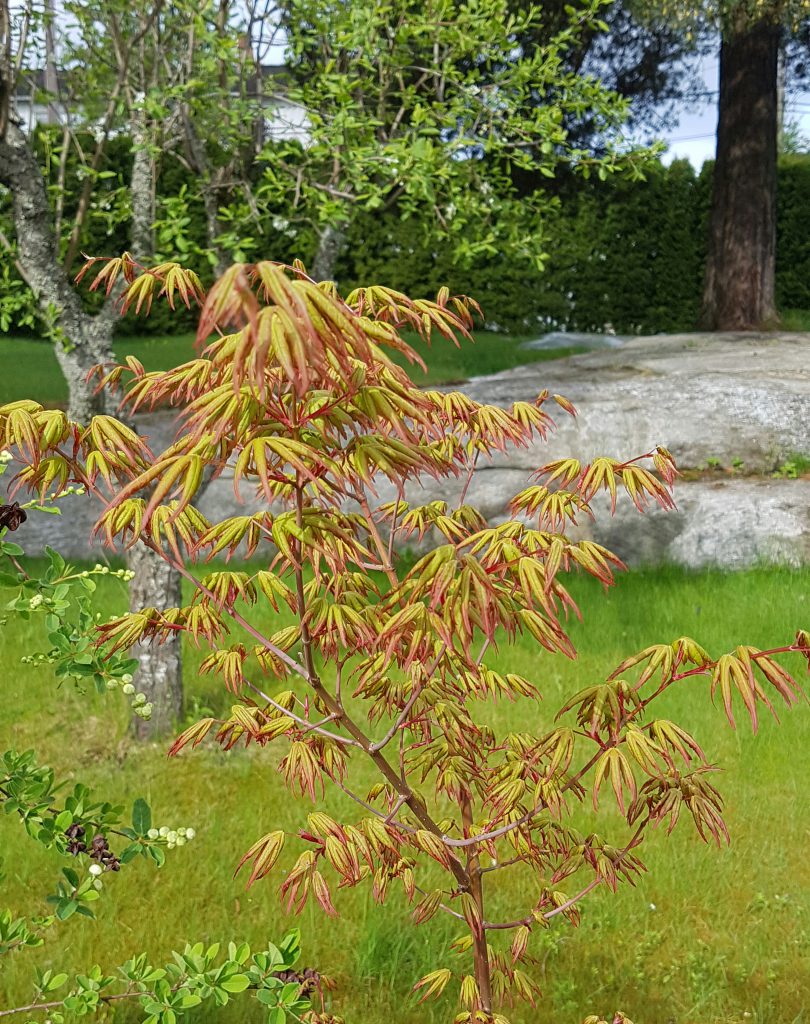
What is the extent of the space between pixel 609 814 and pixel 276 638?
2.19 meters

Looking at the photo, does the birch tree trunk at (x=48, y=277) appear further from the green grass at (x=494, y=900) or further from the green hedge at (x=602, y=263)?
the green hedge at (x=602, y=263)

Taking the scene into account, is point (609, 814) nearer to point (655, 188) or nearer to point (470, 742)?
point (470, 742)

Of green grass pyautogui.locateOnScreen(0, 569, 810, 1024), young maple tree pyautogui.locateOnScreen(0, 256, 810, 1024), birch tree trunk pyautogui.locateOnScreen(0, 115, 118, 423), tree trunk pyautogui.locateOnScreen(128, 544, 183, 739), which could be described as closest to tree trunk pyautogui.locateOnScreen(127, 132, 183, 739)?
tree trunk pyautogui.locateOnScreen(128, 544, 183, 739)

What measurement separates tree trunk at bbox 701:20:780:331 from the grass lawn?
2756 mm

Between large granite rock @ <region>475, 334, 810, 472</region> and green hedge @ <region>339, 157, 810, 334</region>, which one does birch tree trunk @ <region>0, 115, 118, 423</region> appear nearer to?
large granite rock @ <region>475, 334, 810, 472</region>

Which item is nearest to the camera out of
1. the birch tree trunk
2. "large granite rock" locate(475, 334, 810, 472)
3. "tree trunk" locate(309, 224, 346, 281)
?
the birch tree trunk

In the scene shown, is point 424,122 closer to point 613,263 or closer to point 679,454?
point 679,454

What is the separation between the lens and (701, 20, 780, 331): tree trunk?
522 inches

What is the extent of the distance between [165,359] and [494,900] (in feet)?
37.7

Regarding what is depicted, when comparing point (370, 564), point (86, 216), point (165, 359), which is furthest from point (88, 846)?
point (165, 359)

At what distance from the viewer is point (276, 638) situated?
2752 mm

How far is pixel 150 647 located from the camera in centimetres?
474

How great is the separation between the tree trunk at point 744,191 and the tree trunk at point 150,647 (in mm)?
10852

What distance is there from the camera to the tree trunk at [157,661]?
4.68 meters
